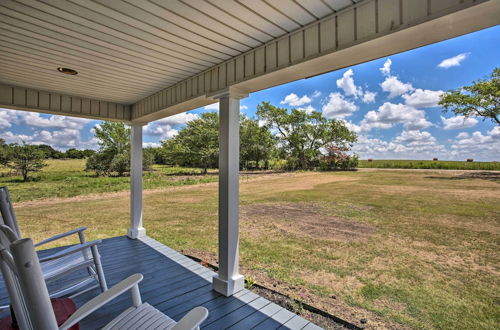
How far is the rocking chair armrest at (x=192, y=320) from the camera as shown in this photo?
32.5 inches

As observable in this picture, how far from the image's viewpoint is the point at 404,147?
3.39 m

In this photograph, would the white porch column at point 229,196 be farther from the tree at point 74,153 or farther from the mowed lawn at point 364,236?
the tree at point 74,153

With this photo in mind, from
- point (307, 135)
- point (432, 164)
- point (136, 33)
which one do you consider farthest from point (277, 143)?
point (136, 33)

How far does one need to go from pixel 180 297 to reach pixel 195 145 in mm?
9722

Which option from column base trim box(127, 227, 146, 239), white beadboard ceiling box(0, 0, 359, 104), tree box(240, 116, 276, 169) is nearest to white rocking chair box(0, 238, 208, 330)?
white beadboard ceiling box(0, 0, 359, 104)

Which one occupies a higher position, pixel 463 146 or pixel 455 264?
pixel 463 146

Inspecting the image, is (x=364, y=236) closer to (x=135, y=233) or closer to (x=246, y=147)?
(x=135, y=233)

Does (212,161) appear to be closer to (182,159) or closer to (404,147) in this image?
(182,159)

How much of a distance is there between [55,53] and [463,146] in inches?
153

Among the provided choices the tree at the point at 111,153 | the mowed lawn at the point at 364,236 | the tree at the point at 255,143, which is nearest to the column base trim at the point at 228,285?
the mowed lawn at the point at 364,236

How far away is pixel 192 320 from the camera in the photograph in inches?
33.9

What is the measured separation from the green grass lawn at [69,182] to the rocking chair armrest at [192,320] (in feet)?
23.1

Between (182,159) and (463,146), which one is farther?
(182,159)

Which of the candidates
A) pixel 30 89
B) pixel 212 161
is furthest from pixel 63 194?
pixel 212 161
